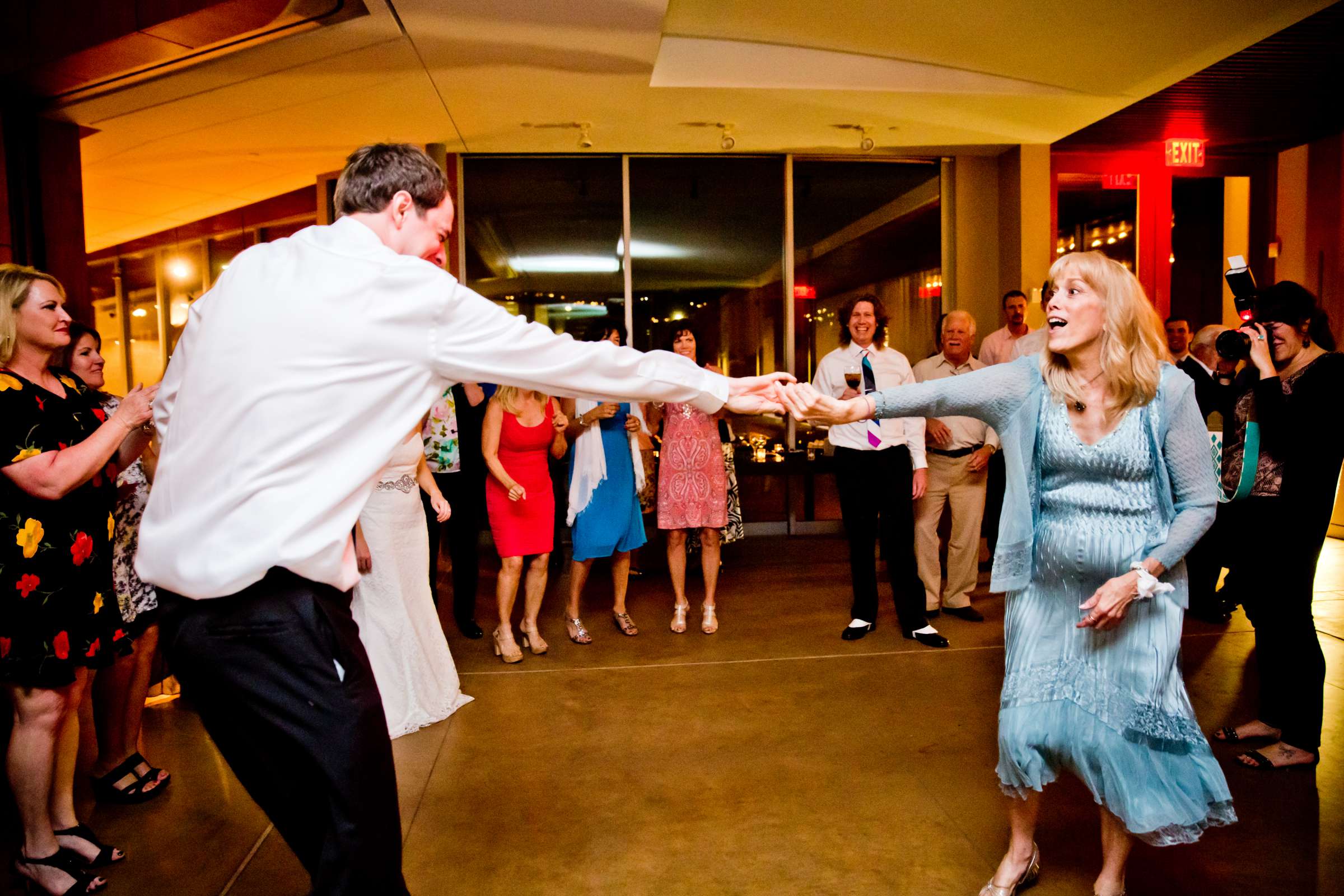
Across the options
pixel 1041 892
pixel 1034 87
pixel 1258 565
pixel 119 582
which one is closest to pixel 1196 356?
pixel 1034 87

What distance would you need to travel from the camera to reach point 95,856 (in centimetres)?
238

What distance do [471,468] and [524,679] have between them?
1.33 meters

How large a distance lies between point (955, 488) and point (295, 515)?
4084mm

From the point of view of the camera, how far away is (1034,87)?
18.4 ft

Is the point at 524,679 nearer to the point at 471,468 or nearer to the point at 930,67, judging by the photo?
the point at 471,468

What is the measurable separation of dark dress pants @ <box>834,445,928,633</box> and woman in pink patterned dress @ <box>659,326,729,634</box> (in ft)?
2.20

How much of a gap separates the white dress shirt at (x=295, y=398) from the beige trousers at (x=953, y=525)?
3.78 metres

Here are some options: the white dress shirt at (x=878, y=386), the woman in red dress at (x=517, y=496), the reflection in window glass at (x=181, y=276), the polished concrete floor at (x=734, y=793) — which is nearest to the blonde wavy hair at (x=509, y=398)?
the woman in red dress at (x=517, y=496)

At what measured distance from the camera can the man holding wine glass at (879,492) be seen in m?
4.40

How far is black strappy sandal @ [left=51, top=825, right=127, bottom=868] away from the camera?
93.5 inches

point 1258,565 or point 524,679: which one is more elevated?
point 1258,565

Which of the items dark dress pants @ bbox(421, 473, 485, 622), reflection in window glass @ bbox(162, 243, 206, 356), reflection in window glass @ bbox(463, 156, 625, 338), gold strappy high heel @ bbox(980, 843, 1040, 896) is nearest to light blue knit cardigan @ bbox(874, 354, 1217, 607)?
gold strappy high heel @ bbox(980, 843, 1040, 896)

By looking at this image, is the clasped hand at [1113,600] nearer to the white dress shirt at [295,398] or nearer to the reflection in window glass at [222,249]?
the white dress shirt at [295,398]

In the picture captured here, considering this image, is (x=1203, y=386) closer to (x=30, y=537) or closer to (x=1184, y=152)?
(x=1184, y=152)
